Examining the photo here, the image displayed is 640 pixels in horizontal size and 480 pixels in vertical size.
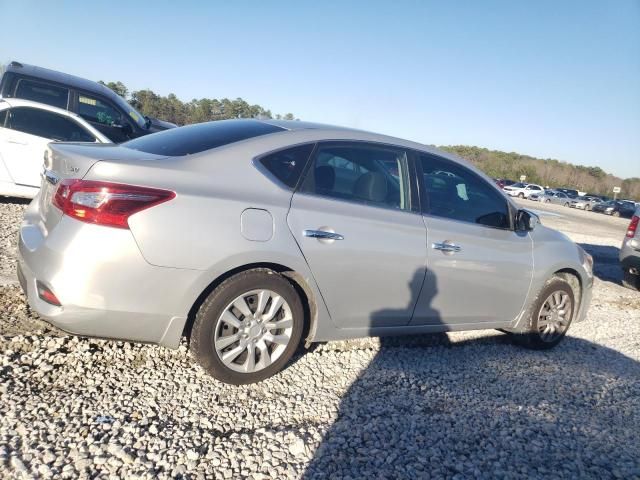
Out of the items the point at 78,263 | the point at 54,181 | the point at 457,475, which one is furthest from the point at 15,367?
the point at 457,475

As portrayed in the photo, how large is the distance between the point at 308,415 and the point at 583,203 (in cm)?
5062

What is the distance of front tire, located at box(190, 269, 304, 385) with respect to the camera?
2867 mm

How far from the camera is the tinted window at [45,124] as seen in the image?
23.2 ft

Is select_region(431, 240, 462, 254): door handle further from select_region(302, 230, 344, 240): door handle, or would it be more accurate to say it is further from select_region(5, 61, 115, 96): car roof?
select_region(5, 61, 115, 96): car roof

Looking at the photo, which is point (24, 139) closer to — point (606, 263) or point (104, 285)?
point (104, 285)

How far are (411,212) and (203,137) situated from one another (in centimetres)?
158

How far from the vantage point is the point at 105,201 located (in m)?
2.56

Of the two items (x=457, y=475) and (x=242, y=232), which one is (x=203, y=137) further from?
(x=457, y=475)

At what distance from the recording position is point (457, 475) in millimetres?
2529

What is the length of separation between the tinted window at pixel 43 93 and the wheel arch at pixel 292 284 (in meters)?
6.87

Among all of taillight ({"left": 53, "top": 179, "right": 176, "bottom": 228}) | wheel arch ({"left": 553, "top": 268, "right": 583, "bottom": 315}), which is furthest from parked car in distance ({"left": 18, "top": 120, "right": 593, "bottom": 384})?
wheel arch ({"left": 553, "top": 268, "right": 583, "bottom": 315})

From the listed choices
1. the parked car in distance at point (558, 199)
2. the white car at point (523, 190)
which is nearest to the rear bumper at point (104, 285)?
the white car at point (523, 190)

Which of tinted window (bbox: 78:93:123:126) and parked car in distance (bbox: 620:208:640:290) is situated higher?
tinted window (bbox: 78:93:123:126)

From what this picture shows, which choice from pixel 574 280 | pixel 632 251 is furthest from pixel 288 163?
pixel 632 251
